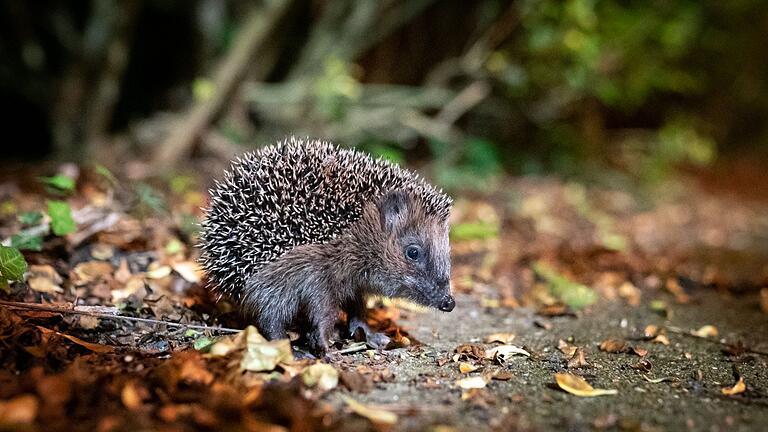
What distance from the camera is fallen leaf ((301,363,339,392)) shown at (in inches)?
139

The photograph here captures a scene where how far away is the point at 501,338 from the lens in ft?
15.8

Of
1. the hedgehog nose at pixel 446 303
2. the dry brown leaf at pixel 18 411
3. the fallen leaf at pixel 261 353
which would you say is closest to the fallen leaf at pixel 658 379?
the hedgehog nose at pixel 446 303


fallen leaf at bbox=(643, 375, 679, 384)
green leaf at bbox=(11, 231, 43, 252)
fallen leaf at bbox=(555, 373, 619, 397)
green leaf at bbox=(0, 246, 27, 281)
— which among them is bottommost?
fallen leaf at bbox=(643, 375, 679, 384)

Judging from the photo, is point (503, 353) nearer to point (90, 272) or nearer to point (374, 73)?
point (90, 272)

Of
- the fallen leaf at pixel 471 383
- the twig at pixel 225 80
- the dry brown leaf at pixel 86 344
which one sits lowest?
the fallen leaf at pixel 471 383

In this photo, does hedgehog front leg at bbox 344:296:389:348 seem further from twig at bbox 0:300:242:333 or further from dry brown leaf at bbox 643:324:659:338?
dry brown leaf at bbox 643:324:659:338

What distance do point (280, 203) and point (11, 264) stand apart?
166 centimetres

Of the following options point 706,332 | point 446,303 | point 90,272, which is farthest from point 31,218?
point 706,332

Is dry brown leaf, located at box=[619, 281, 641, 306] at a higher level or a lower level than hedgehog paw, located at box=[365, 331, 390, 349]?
higher

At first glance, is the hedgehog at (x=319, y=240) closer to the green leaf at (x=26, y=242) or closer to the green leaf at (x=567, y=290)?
the green leaf at (x=26, y=242)

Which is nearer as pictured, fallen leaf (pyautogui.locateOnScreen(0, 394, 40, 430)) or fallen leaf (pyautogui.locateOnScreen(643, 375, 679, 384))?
fallen leaf (pyautogui.locateOnScreen(0, 394, 40, 430))

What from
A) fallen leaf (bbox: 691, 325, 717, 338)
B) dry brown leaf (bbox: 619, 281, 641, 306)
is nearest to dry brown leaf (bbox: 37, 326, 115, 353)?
fallen leaf (bbox: 691, 325, 717, 338)

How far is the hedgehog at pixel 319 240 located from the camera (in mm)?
4402

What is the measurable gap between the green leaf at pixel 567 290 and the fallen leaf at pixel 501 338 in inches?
50.5
